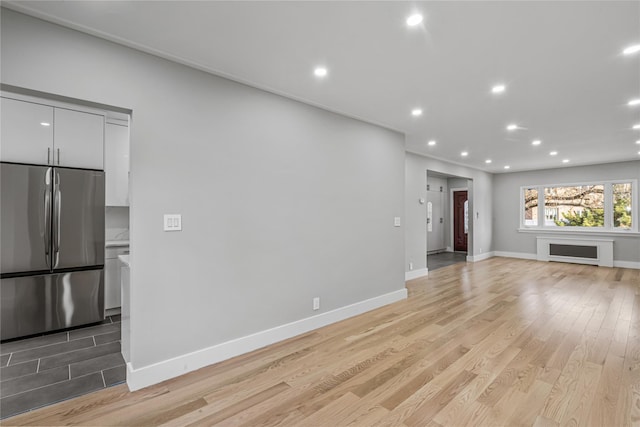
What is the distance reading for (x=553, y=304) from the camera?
4.27 meters

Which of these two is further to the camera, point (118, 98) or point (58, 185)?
point (58, 185)

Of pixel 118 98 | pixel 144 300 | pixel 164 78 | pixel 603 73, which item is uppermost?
pixel 603 73

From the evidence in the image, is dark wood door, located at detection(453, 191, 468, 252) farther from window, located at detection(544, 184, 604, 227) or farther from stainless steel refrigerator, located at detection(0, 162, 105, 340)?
stainless steel refrigerator, located at detection(0, 162, 105, 340)

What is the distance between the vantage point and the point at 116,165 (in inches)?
157

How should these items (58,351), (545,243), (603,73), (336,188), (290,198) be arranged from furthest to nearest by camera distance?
(545,243) < (336,188) < (290,198) < (58,351) < (603,73)

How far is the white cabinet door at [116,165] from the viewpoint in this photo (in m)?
3.95

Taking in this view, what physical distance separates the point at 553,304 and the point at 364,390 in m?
3.70

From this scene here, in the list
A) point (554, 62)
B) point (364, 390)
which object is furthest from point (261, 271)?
point (554, 62)

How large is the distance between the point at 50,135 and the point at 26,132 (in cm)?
→ 19

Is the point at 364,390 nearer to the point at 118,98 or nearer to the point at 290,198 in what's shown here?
the point at 290,198

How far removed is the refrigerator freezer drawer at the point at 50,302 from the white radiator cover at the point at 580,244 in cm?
986

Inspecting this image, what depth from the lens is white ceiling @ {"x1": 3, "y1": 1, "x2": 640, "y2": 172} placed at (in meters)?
1.87

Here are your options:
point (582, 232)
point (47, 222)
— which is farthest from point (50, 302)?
point (582, 232)

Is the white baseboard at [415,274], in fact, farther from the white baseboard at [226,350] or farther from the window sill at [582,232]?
the window sill at [582,232]
